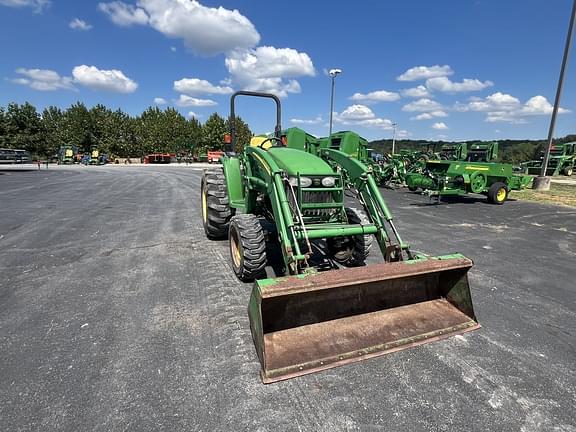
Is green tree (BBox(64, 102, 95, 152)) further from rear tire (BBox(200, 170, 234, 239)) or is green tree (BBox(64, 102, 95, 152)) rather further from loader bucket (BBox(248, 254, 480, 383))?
loader bucket (BBox(248, 254, 480, 383))

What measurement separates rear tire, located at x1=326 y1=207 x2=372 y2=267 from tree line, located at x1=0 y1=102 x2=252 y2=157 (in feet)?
134

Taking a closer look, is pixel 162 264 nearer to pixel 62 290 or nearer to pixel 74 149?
pixel 62 290

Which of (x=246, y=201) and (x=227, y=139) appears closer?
(x=246, y=201)

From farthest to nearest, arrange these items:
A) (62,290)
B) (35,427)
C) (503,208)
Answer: (503,208), (62,290), (35,427)

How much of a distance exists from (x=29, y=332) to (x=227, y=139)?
3.91m

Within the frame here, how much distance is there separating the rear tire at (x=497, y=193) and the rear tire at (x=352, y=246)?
959 cm

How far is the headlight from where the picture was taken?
13.0ft

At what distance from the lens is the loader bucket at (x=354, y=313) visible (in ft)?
8.05

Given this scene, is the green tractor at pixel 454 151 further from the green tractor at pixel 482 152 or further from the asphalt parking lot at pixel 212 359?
the asphalt parking lot at pixel 212 359

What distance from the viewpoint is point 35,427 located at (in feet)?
6.22

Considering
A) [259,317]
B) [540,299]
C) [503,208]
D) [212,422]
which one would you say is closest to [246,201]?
[259,317]

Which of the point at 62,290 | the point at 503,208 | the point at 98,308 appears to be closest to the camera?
the point at 98,308

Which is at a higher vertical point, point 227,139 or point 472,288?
point 227,139

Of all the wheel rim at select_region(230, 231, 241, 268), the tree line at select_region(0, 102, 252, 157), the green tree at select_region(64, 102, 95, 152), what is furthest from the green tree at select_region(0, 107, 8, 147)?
the wheel rim at select_region(230, 231, 241, 268)
